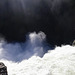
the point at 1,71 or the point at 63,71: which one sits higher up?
the point at 63,71

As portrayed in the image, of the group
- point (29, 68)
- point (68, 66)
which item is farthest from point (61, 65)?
point (29, 68)

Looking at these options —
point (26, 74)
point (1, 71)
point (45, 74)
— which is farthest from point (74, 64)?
point (1, 71)

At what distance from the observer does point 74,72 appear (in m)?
182

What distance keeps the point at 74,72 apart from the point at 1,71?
7310cm

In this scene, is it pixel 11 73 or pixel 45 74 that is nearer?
pixel 45 74

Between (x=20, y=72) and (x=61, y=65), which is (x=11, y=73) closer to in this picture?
(x=20, y=72)

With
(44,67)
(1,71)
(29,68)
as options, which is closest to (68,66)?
(44,67)

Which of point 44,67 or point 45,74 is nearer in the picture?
point 45,74

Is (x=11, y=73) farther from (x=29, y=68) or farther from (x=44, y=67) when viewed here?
(x=44, y=67)

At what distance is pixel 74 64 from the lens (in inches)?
7844

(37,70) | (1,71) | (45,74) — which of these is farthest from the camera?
(37,70)

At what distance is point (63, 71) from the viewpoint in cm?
18600

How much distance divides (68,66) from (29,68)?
127 ft

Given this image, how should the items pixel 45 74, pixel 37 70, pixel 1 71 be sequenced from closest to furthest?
pixel 1 71 → pixel 45 74 → pixel 37 70
